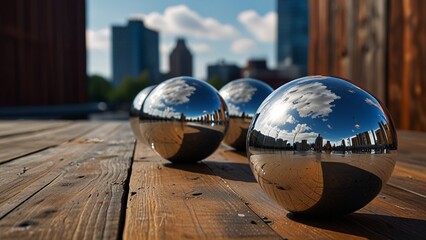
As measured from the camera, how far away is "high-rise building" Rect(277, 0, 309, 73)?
16925 cm

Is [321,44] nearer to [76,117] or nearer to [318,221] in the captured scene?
[318,221]

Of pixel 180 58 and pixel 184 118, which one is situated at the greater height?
pixel 180 58

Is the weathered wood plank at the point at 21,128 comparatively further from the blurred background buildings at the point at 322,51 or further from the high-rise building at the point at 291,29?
the high-rise building at the point at 291,29

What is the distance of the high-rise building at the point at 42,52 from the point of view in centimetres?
2327

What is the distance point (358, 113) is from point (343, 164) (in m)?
0.22

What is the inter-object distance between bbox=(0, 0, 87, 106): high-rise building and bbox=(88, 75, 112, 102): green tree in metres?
52.7

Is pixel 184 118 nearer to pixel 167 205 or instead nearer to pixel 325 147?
pixel 167 205

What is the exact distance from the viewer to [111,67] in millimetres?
168000

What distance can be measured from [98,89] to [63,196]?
92744mm

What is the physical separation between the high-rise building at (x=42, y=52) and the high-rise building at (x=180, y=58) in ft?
273

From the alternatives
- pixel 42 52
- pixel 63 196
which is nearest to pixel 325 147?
pixel 63 196

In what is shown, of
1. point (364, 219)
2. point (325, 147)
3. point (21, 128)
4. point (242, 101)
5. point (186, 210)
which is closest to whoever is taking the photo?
point (325, 147)

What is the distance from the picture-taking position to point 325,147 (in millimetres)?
1867

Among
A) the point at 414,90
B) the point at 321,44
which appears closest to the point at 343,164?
the point at 414,90
